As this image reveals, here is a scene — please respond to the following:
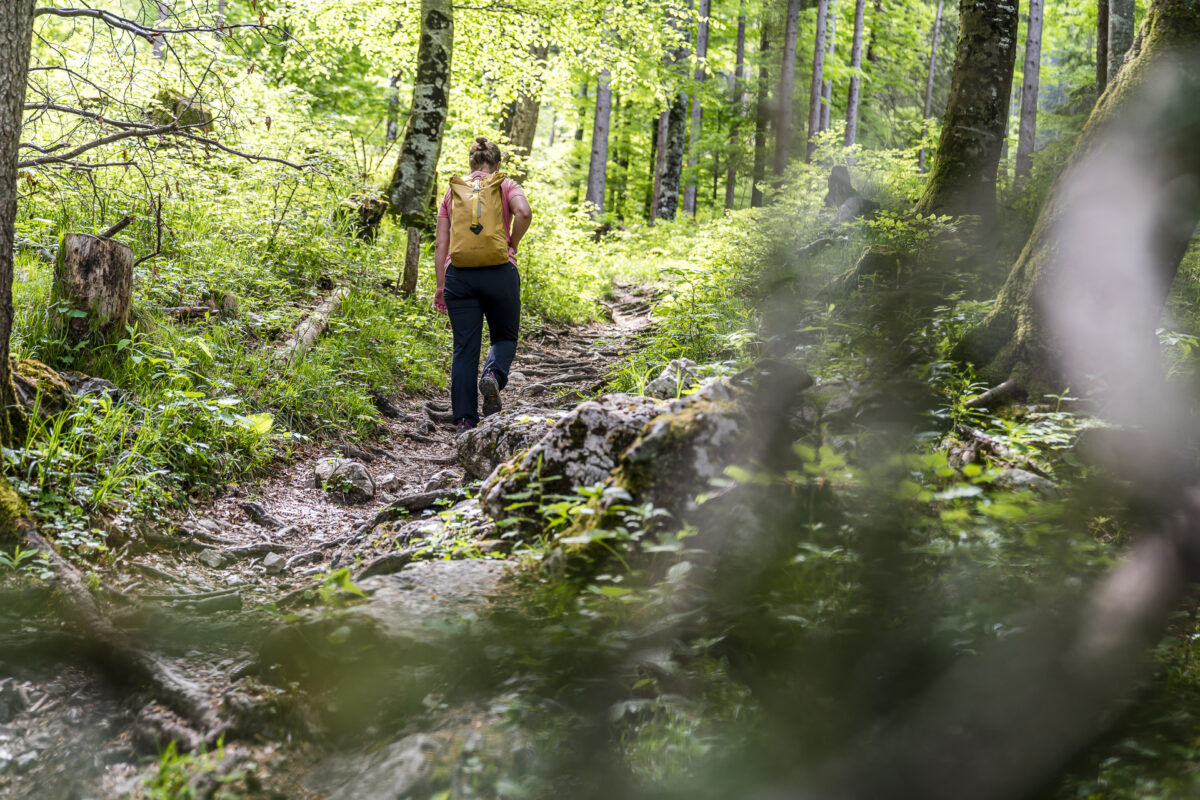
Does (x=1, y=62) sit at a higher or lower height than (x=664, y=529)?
higher

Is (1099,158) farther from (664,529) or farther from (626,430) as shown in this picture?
(664,529)

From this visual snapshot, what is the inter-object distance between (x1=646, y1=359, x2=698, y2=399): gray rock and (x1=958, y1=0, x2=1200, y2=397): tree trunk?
1752 mm

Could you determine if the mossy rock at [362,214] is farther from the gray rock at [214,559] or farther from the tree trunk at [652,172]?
the tree trunk at [652,172]

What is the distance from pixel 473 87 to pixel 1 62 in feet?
37.9

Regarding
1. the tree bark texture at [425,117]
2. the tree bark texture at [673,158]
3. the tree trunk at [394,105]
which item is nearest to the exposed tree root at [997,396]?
the tree bark texture at [425,117]

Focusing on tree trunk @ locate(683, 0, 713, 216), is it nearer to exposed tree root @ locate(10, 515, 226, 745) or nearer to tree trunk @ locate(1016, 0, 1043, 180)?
tree trunk @ locate(1016, 0, 1043, 180)

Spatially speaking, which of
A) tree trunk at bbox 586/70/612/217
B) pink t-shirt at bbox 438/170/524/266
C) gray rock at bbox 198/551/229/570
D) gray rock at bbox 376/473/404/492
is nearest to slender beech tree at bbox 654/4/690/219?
tree trunk at bbox 586/70/612/217

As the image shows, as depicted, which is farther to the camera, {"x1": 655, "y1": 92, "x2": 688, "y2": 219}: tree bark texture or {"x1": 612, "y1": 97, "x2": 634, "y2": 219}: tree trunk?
{"x1": 612, "y1": 97, "x2": 634, "y2": 219}: tree trunk

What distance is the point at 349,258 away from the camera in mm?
8906

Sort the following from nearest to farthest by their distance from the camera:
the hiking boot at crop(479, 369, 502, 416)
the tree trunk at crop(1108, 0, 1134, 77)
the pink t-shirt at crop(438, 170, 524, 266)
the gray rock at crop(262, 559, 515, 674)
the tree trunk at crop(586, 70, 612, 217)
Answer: the gray rock at crop(262, 559, 515, 674) < the pink t-shirt at crop(438, 170, 524, 266) < the hiking boot at crop(479, 369, 502, 416) < the tree trunk at crop(1108, 0, 1134, 77) < the tree trunk at crop(586, 70, 612, 217)

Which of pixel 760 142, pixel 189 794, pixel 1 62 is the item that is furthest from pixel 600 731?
pixel 760 142

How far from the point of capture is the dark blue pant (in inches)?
223

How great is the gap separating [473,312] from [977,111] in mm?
4943

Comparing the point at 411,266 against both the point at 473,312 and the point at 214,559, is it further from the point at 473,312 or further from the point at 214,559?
the point at 214,559
